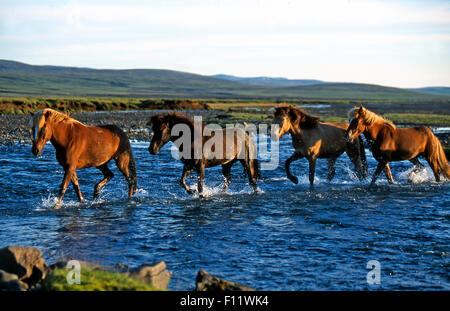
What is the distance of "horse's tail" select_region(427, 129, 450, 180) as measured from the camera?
13941 mm

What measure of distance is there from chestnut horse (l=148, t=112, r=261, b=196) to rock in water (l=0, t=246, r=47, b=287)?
15.4 ft

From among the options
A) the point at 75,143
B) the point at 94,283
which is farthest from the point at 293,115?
the point at 94,283

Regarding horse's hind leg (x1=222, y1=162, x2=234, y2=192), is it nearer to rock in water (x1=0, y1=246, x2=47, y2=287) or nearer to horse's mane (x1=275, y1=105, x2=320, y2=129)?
horse's mane (x1=275, y1=105, x2=320, y2=129)

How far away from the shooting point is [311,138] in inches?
523

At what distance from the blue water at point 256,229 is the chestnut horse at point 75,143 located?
91 cm

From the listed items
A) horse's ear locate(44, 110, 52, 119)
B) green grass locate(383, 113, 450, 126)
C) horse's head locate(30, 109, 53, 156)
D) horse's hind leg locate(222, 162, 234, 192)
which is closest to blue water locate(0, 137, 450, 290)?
horse's hind leg locate(222, 162, 234, 192)

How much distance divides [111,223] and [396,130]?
27.3 feet

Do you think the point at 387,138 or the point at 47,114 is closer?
the point at 47,114

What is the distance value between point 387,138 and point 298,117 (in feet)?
8.28

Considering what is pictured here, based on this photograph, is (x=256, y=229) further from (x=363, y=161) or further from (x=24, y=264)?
(x=363, y=161)

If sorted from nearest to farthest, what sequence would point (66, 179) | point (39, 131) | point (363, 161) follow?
point (39, 131) → point (66, 179) → point (363, 161)

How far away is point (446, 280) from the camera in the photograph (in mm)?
6668

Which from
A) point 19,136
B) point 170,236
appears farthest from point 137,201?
point 19,136
